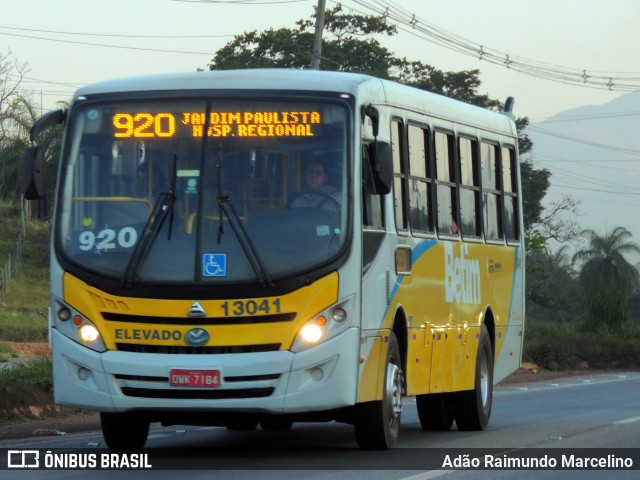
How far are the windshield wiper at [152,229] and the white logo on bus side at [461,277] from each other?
12.2 ft

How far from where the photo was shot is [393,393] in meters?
12.8

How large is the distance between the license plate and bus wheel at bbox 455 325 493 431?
5.15m

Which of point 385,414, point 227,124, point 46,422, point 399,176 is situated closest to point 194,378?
point 385,414

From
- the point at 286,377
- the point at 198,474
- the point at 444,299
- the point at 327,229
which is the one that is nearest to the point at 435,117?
the point at 444,299

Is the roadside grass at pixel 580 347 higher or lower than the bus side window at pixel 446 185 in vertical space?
lower

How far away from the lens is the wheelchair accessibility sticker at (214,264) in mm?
11523

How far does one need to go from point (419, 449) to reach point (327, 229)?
8.62 ft

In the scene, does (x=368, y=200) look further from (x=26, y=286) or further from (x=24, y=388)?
(x=26, y=286)

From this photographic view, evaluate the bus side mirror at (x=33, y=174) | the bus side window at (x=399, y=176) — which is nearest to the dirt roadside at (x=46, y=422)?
the bus side mirror at (x=33, y=174)

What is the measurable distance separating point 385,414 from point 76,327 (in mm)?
2681

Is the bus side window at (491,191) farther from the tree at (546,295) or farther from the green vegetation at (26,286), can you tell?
the tree at (546,295)

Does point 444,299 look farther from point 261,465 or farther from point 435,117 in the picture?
point 261,465

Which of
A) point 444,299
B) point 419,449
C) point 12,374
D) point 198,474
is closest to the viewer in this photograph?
point 198,474

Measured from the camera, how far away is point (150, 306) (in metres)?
11.5
